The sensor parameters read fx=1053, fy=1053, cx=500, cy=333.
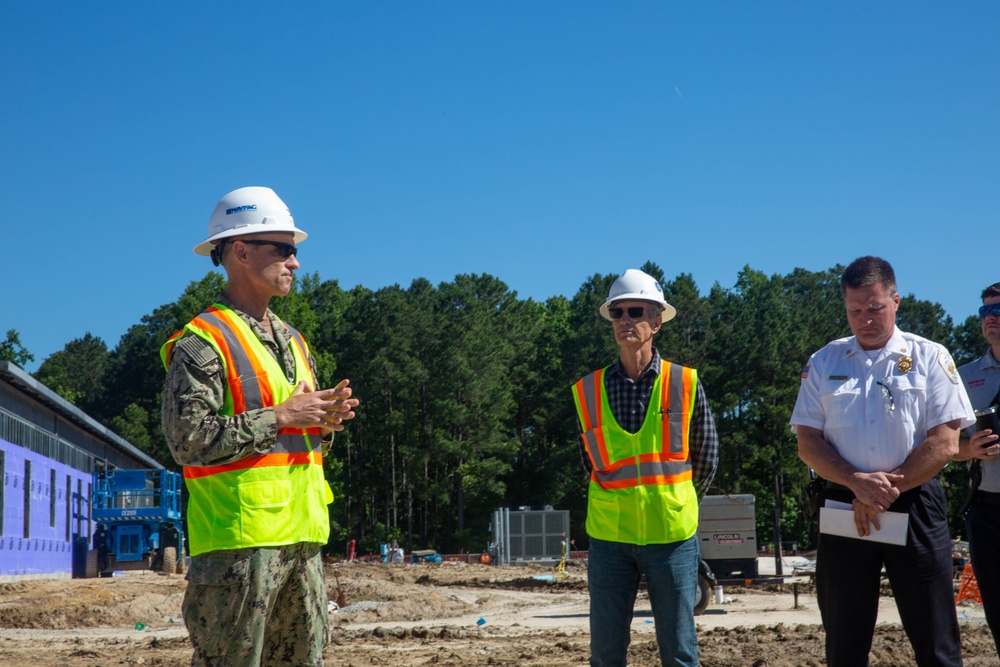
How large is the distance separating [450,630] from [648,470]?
356 inches

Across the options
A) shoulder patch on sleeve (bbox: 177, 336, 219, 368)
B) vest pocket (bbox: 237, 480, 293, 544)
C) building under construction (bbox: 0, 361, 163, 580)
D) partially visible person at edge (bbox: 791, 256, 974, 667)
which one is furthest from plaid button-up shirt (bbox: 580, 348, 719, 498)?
building under construction (bbox: 0, 361, 163, 580)

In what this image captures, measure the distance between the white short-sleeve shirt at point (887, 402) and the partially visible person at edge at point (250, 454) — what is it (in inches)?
79.7

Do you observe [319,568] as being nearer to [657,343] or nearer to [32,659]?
[32,659]

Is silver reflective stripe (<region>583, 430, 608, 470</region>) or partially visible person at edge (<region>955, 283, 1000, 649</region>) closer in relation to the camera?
partially visible person at edge (<region>955, 283, 1000, 649</region>)

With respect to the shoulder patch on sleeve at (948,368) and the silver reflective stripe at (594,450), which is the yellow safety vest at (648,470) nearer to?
the silver reflective stripe at (594,450)

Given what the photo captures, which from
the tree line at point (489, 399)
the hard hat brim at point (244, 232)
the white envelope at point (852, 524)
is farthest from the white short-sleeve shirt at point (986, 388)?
the tree line at point (489, 399)

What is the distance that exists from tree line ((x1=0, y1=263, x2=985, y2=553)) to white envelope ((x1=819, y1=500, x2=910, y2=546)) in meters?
58.1

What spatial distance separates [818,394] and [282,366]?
2238mm

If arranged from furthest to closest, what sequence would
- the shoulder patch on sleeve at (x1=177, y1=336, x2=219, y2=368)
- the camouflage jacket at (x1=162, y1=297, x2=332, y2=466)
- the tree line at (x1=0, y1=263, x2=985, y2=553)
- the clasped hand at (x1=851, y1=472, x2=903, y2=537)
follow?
the tree line at (x1=0, y1=263, x2=985, y2=553) < the clasped hand at (x1=851, y1=472, x2=903, y2=537) < the shoulder patch on sleeve at (x1=177, y1=336, x2=219, y2=368) < the camouflage jacket at (x1=162, y1=297, x2=332, y2=466)

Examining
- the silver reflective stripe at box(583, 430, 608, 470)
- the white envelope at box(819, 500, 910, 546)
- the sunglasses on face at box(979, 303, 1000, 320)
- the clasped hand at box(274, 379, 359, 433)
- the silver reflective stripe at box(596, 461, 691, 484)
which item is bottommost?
the white envelope at box(819, 500, 910, 546)

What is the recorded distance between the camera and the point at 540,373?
77000mm

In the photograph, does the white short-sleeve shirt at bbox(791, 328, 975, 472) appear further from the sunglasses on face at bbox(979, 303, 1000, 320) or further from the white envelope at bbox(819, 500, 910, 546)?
the sunglasses on face at bbox(979, 303, 1000, 320)

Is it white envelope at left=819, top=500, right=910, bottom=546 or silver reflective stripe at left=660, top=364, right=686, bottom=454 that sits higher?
silver reflective stripe at left=660, top=364, right=686, bottom=454

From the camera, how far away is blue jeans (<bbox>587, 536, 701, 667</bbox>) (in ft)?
15.9
